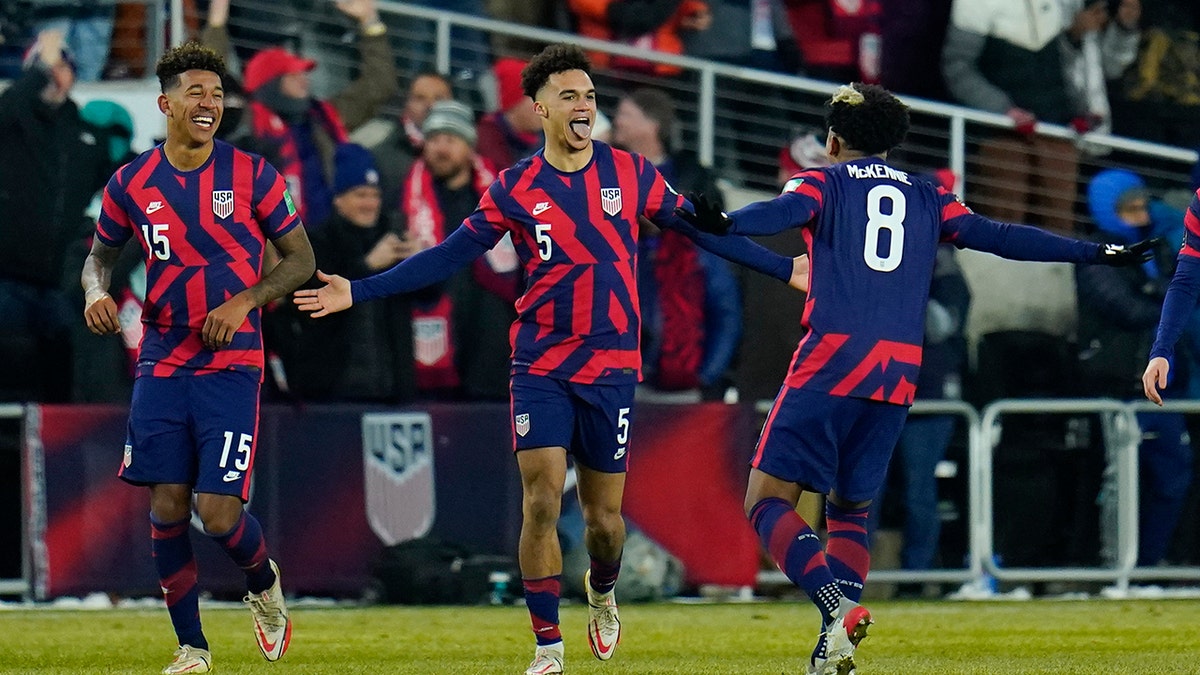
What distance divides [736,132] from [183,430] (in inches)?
272

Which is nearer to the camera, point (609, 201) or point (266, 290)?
point (609, 201)

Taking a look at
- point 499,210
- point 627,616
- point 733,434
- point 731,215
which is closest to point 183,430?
point 499,210

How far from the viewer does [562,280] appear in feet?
29.4

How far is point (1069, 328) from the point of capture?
48.0 feet

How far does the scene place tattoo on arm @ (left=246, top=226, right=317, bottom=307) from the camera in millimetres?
9133

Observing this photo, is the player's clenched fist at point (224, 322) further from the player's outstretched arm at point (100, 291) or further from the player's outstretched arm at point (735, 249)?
the player's outstretched arm at point (735, 249)

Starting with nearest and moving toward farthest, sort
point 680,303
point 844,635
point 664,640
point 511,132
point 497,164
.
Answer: point 844,635 < point 664,640 < point 680,303 < point 497,164 < point 511,132

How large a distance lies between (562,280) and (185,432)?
5.53ft

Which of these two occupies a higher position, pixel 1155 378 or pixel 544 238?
pixel 544 238

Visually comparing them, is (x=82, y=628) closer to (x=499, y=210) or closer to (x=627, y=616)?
(x=627, y=616)

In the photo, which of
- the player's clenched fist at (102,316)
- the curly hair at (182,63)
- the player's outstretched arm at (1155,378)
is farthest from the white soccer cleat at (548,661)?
the curly hair at (182,63)

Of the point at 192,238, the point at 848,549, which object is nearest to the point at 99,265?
the point at 192,238

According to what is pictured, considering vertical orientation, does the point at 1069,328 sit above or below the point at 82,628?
above

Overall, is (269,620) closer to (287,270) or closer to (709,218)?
(287,270)
